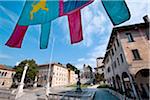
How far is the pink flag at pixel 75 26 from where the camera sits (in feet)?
18.5

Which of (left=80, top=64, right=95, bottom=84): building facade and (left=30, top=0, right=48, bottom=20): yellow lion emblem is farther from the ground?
(left=30, top=0, right=48, bottom=20): yellow lion emblem

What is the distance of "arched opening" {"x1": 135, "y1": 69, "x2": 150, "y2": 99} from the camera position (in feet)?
43.0

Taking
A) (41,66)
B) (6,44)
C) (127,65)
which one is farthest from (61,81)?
(6,44)

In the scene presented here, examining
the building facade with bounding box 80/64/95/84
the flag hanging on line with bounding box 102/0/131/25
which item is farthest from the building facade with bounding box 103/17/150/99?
the building facade with bounding box 80/64/95/84

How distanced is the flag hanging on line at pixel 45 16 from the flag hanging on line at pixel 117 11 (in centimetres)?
92

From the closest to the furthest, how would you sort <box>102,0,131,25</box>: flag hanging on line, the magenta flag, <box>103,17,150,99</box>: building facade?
<box>102,0,131,25</box>: flag hanging on line, the magenta flag, <box>103,17,150,99</box>: building facade

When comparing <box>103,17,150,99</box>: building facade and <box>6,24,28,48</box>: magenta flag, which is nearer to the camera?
<box>6,24,28,48</box>: magenta flag

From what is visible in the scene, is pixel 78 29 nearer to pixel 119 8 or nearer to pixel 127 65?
pixel 119 8

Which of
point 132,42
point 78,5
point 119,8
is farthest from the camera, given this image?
point 132,42

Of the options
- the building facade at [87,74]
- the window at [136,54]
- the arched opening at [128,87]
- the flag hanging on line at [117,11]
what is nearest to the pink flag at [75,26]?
the flag hanging on line at [117,11]

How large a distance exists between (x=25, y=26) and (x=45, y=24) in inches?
43.7

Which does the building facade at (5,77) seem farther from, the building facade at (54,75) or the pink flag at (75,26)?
the pink flag at (75,26)

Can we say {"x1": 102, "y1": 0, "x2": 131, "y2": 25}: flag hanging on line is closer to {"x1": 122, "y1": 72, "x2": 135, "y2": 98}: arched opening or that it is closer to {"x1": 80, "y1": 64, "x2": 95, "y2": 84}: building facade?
{"x1": 122, "y1": 72, "x2": 135, "y2": 98}: arched opening

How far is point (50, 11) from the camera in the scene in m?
5.90
